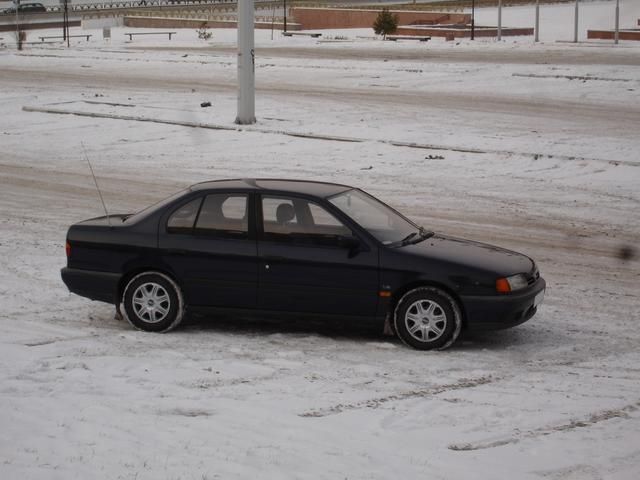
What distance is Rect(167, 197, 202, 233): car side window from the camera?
36.1 ft

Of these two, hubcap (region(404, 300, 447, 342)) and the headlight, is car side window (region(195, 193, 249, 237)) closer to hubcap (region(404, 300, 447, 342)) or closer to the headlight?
hubcap (region(404, 300, 447, 342))

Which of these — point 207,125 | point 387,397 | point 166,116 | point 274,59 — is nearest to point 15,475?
point 387,397

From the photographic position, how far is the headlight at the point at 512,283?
1038 centimetres

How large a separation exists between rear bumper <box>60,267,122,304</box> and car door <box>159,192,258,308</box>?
0.58 m

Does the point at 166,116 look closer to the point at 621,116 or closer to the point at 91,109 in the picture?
the point at 91,109

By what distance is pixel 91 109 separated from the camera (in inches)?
1149

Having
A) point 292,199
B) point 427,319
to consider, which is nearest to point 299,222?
point 292,199

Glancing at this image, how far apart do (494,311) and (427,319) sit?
587mm

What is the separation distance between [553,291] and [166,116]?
54.9 feet

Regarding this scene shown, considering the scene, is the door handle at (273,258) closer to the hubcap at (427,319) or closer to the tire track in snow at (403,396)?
the hubcap at (427,319)

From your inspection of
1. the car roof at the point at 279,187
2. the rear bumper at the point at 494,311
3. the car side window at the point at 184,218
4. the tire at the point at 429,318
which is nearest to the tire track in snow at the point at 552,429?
the rear bumper at the point at 494,311

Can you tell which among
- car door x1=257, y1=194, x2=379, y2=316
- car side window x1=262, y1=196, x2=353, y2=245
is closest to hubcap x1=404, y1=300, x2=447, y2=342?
car door x1=257, y1=194, x2=379, y2=316

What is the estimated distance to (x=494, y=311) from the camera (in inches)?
407

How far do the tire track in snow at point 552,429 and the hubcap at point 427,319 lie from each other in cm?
197
